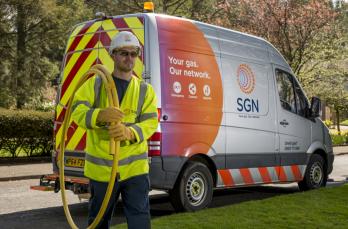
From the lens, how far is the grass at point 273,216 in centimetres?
620

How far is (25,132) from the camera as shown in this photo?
15.6m

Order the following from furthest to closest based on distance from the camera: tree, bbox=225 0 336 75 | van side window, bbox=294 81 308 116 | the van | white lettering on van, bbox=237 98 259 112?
tree, bbox=225 0 336 75 < van side window, bbox=294 81 308 116 < white lettering on van, bbox=237 98 259 112 < the van

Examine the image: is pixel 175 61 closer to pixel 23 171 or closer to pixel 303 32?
pixel 23 171

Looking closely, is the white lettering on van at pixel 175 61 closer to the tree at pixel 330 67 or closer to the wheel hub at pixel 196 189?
the wheel hub at pixel 196 189

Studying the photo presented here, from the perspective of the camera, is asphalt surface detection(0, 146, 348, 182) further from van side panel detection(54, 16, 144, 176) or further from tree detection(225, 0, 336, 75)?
tree detection(225, 0, 336, 75)

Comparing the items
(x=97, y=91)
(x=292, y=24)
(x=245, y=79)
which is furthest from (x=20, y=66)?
(x=97, y=91)

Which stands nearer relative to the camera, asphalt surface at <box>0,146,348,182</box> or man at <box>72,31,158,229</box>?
man at <box>72,31,158,229</box>

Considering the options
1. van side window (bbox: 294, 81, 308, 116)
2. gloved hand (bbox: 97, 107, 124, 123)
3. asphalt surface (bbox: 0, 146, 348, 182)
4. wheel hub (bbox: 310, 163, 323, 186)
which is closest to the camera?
gloved hand (bbox: 97, 107, 124, 123)

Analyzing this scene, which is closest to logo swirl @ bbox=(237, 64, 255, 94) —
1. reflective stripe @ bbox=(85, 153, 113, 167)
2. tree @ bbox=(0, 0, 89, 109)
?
reflective stripe @ bbox=(85, 153, 113, 167)

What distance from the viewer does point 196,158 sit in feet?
24.7

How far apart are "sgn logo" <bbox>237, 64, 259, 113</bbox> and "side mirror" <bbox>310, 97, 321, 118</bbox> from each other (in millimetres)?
1346

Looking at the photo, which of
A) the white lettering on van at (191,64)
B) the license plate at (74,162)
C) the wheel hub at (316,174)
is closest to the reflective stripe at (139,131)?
the license plate at (74,162)

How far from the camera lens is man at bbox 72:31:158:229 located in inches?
159

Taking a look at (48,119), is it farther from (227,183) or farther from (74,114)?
(74,114)
